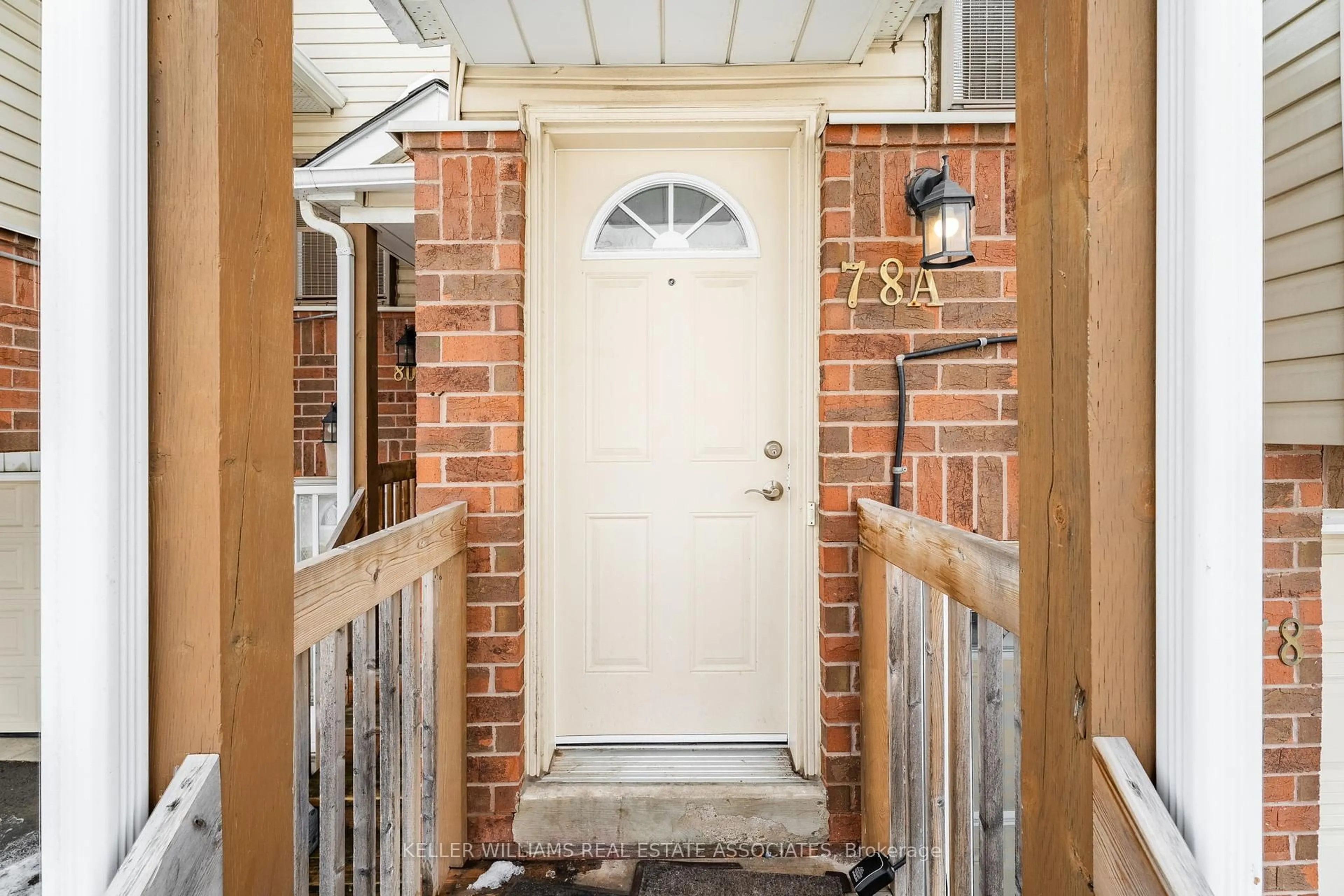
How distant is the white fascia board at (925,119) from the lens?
6.77 ft

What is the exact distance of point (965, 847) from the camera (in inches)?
52.1

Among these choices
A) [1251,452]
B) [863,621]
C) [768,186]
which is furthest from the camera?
[768,186]

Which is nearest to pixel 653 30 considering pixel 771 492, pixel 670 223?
pixel 670 223

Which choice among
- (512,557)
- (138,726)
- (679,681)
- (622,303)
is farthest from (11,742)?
(622,303)

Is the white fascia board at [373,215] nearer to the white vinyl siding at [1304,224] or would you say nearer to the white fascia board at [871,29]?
the white fascia board at [871,29]

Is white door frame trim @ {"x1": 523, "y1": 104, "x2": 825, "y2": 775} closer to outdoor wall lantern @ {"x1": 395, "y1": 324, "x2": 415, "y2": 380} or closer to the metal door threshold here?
the metal door threshold

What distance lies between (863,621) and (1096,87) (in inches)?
64.7

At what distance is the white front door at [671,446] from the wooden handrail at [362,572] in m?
0.63

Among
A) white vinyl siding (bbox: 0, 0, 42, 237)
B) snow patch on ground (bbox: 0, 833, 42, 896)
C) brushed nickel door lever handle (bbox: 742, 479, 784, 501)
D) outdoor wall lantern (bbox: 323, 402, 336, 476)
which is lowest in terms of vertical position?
snow patch on ground (bbox: 0, 833, 42, 896)

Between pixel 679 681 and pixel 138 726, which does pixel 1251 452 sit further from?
pixel 679 681

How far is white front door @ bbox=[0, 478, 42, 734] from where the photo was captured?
1.72 m

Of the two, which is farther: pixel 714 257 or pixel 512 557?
pixel 714 257

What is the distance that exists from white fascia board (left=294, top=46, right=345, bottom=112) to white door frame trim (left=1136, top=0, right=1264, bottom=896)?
4620mm

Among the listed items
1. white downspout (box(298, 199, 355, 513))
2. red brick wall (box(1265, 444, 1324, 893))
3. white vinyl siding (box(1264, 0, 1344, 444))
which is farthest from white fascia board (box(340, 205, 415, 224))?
red brick wall (box(1265, 444, 1324, 893))
